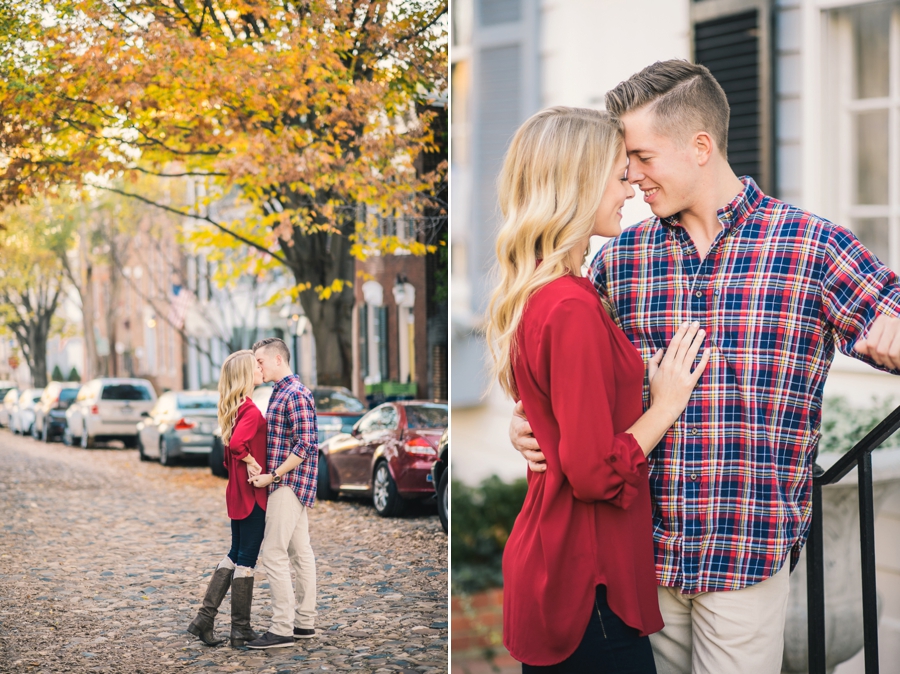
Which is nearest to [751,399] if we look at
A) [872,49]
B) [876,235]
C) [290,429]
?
[290,429]

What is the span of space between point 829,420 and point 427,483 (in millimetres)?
1934

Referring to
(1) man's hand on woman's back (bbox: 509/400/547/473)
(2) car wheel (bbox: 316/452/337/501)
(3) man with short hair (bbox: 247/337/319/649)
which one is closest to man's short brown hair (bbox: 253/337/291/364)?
(3) man with short hair (bbox: 247/337/319/649)

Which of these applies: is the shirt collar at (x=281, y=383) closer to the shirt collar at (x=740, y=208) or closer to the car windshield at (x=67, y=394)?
the car windshield at (x=67, y=394)

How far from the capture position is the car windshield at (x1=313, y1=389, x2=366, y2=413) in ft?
12.1

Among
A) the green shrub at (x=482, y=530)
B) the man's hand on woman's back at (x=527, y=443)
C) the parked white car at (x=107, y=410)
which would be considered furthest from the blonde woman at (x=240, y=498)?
the green shrub at (x=482, y=530)

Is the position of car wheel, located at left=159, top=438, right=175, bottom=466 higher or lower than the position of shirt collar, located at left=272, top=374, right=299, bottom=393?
lower

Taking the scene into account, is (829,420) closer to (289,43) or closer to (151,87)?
(289,43)

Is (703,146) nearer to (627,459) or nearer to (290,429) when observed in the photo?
(627,459)

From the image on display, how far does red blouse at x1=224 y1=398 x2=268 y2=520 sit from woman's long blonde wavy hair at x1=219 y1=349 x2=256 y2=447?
0.08ft

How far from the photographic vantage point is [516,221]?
2059 millimetres

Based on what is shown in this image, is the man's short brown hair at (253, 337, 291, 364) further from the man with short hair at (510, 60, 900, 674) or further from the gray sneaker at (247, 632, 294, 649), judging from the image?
the man with short hair at (510, 60, 900, 674)

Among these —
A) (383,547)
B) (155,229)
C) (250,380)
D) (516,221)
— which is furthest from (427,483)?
(516,221)

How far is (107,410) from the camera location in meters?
3.74

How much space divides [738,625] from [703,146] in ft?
3.59
